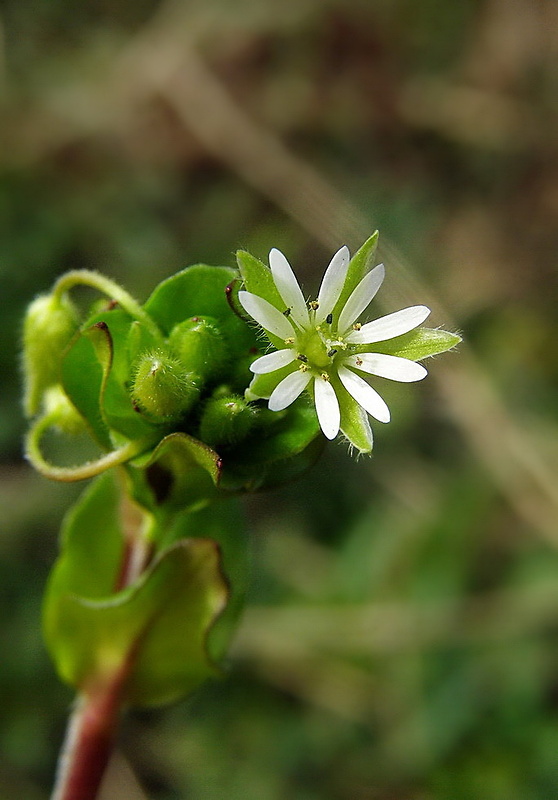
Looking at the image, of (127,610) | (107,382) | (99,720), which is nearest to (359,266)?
(107,382)

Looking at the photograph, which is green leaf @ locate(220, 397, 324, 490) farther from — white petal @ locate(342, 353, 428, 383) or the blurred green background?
the blurred green background

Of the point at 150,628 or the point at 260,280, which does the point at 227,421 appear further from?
the point at 150,628

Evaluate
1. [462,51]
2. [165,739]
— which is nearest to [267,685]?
[165,739]

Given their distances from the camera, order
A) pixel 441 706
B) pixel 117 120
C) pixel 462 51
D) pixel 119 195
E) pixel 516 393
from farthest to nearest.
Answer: pixel 462 51 → pixel 117 120 → pixel 119 195 → pixel 516 393 → pixel 441 706

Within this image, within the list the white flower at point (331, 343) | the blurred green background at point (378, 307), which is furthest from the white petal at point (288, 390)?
the blurred green background at point (378, 307)

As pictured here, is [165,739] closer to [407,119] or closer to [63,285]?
[63,285]

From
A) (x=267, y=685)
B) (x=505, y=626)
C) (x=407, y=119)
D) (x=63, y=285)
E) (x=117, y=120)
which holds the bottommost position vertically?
(x=267, y=685)

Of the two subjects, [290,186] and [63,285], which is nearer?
[63,285]
